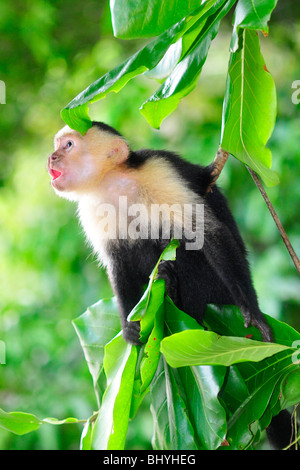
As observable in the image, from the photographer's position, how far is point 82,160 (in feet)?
5.29

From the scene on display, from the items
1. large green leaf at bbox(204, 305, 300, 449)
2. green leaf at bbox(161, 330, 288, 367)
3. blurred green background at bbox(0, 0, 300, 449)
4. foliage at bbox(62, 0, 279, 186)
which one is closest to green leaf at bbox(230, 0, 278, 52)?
foliage at bbox(62, 0, 279, 186)

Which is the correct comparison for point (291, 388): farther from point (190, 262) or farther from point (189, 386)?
point (190, 262)

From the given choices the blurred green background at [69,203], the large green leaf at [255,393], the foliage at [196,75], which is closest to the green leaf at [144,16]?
the foliage at [196,75]

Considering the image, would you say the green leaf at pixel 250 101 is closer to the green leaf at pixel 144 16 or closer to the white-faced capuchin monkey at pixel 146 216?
the green leaf at pixel 144 16

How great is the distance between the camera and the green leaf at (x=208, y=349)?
976 mm

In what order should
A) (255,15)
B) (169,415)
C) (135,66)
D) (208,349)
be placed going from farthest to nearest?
1. (169,415)
2. (208,349)
3. (135,66)
4. (255,15)

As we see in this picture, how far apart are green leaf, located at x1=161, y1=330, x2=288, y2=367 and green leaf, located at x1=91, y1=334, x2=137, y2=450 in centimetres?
15

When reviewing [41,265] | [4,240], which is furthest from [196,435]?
[4,240]

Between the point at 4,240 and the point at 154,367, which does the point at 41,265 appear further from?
the point at 154,367

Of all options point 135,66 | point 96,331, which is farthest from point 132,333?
point 135,66

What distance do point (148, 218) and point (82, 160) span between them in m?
0.26

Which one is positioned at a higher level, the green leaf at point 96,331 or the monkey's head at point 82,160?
the monkey's head at point 82,160

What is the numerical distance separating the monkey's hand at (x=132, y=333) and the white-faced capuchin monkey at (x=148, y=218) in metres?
0.01

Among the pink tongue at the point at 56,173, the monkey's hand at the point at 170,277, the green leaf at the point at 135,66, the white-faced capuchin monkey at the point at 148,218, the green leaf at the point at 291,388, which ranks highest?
the green leaf at the point at 135,66
